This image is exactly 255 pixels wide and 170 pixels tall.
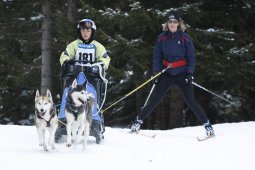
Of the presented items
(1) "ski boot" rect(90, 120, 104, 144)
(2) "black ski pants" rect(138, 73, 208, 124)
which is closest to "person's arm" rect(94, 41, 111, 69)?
(1) "ski boot" rect(90, 120, 104, 144)

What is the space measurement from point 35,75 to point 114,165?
35.1 ft

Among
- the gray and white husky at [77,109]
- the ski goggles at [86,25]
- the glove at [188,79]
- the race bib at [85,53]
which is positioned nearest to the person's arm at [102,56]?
the race bib at [85,53]

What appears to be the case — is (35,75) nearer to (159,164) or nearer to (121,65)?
(121,65)

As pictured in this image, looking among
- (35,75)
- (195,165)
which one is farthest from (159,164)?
(35,75)

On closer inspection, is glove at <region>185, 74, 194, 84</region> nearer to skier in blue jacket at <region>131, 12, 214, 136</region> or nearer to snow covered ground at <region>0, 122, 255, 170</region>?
skier in blue jacket at <region>131, 12, 214, 136</region>

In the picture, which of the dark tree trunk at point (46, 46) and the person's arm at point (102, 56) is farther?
the dark tree trunk at point (46, 46)

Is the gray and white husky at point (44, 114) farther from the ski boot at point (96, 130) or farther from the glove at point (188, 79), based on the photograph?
the glove at point (188, 79)

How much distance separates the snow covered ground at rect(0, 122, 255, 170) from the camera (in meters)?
5.93

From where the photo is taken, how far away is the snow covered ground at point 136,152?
593cm

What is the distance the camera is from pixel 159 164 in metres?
6.23

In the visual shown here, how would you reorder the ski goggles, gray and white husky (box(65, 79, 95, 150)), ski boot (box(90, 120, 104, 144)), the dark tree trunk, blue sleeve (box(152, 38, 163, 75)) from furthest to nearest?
the dark tree trunk, blue sleeve (box(152, 38, 163, 75)), the ski goggles, ski boot (box(90, 120, 104, 144)), gray and white husky (box(65, 79, 95, 150))

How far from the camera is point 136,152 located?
280 inches

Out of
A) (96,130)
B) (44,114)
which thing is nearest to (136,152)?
(96,130)

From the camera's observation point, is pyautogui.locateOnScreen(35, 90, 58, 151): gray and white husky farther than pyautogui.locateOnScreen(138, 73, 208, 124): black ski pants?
No
